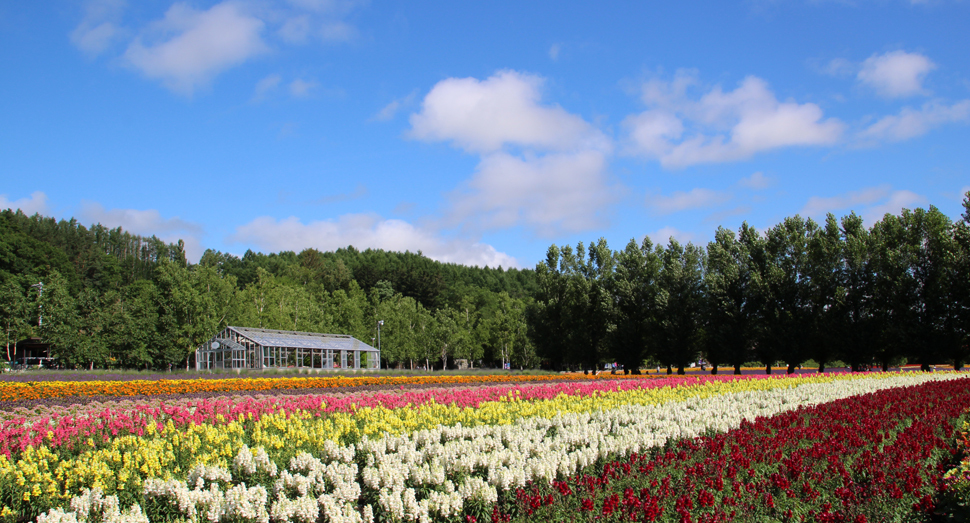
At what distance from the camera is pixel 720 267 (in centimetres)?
4084

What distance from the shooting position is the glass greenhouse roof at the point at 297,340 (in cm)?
4197

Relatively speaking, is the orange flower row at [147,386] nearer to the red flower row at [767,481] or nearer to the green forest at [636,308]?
the red flower row at [767,481]

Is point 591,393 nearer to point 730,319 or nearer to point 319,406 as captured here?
point 319,406

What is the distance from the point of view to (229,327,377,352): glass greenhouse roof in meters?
42.0

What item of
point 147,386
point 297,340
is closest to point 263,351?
point 297,340

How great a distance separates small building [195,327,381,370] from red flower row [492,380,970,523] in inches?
1483

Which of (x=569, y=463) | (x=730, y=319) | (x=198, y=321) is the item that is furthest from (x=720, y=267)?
(x=198, y=321)

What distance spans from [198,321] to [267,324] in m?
9.65

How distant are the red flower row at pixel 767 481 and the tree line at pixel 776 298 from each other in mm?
27412

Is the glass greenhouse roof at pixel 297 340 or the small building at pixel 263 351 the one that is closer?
the small building at pixel 263 351

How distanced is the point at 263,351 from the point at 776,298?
3426 centimetres

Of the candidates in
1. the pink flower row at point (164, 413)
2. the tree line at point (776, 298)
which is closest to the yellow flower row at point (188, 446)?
the pink flower row at point (164, 413)

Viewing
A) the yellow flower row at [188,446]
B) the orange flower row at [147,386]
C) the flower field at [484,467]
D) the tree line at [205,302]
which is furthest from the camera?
the tree line at [205,302]

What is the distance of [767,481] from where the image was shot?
6.60 m
